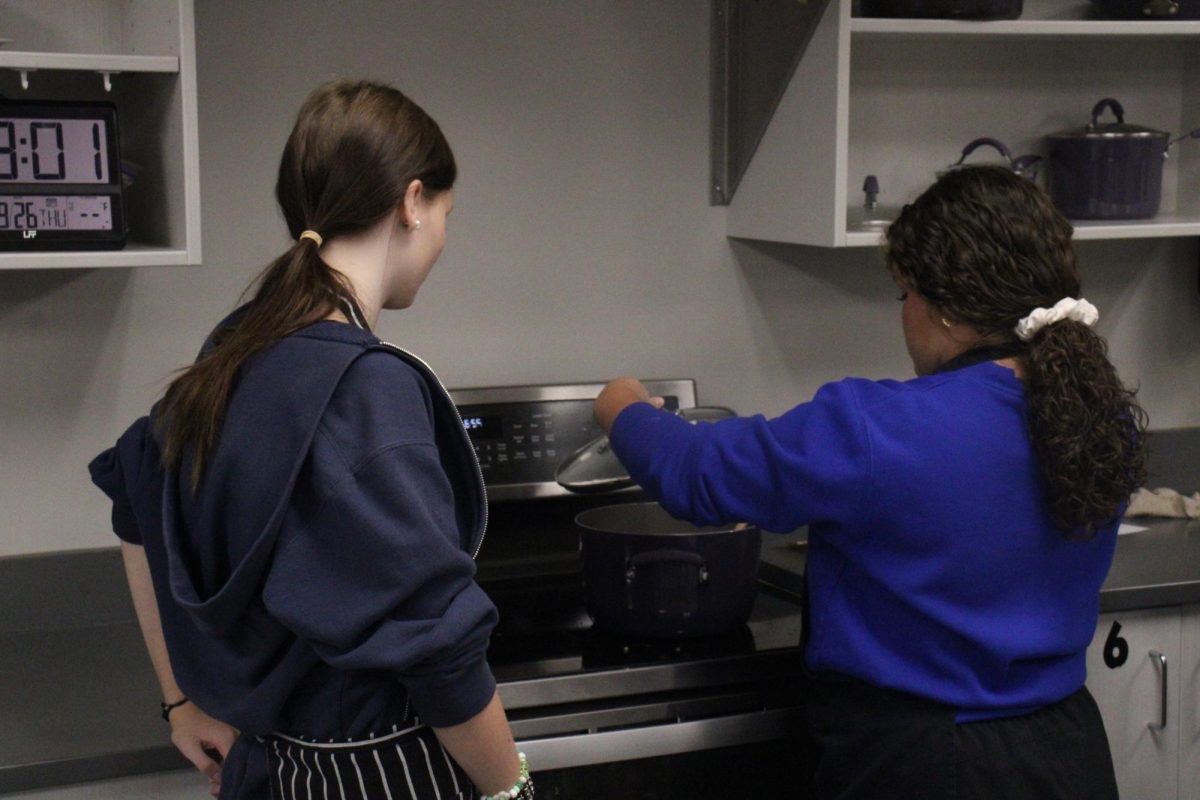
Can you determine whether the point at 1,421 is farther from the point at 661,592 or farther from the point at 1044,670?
the point at 1044,670

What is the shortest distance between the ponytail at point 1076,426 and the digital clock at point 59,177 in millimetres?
1114

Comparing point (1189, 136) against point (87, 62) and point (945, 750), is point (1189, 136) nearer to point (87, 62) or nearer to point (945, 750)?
point (945, 750)

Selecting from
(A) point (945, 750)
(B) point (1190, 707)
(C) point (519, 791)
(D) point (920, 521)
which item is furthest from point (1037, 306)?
(B) point (1190, 707)

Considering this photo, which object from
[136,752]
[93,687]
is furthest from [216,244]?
[136,752]

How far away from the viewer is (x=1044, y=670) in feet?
4.95

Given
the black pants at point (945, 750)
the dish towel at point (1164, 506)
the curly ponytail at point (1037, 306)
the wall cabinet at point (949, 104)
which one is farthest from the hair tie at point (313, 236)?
the dish towel at point (1164, 506)

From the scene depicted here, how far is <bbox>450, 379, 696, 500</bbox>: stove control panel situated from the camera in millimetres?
2086

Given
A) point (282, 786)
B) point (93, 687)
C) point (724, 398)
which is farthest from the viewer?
point (724, 398)

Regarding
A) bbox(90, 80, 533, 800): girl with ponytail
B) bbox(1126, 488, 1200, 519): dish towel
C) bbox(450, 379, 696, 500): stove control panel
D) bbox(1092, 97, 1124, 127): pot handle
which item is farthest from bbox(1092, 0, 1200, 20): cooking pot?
bbox(90, 80, 533, 800): girl with ponytail

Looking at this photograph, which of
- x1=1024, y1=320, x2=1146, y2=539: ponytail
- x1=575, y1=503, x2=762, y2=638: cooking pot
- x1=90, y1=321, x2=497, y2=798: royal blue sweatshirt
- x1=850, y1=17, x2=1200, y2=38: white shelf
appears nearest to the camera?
x1=90, y1=321, x2=497, y2=798: royal blue sweatshirt

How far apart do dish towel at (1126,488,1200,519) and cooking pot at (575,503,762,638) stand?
93 centimetres

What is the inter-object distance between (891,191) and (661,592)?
100 centimetres

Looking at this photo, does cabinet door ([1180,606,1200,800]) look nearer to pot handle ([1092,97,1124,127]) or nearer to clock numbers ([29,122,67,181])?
pot handle ([1092,97,1124,127])

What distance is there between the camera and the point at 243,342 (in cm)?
117
